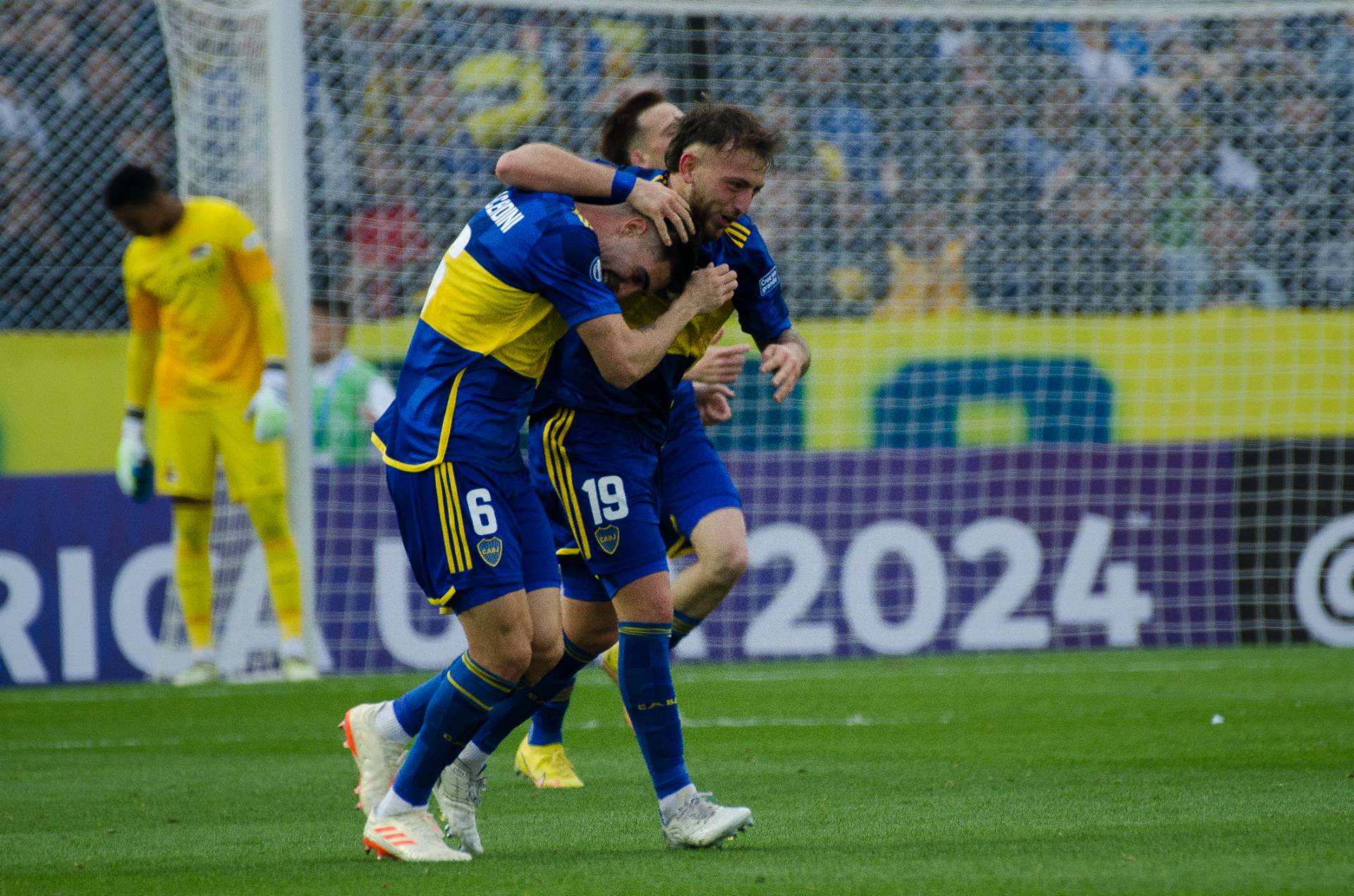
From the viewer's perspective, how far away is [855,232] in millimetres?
12258

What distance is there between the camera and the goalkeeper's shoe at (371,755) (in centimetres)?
446

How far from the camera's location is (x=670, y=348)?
463 centimetres

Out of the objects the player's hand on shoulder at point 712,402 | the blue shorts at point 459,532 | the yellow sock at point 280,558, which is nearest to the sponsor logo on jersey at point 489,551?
the blue shorts at point 459,532

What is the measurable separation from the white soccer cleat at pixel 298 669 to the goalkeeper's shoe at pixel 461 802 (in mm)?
4743

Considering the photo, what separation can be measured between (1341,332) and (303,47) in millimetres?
6665

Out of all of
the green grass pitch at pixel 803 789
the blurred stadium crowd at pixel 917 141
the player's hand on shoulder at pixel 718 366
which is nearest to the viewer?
the green grass pitch at pixel 803 789

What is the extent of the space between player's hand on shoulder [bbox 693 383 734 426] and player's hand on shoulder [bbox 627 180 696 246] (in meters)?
1.35

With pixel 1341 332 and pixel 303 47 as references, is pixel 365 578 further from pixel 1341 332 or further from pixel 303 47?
pixel 1341 332

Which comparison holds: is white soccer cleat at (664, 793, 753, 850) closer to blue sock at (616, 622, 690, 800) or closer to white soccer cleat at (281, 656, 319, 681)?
blue sock at (616, 622, 690, 800)

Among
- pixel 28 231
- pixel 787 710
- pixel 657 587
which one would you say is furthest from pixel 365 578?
pixel 657 587

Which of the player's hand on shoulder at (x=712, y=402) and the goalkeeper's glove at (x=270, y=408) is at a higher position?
the player's hand on shoulder at (x=712, y=402)

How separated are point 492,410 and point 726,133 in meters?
0.86

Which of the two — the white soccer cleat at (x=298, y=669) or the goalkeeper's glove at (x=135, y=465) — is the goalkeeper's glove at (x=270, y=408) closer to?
the goalkeeper's glove at (x=135, y=465)

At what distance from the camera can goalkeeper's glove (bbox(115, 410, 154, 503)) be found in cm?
880
